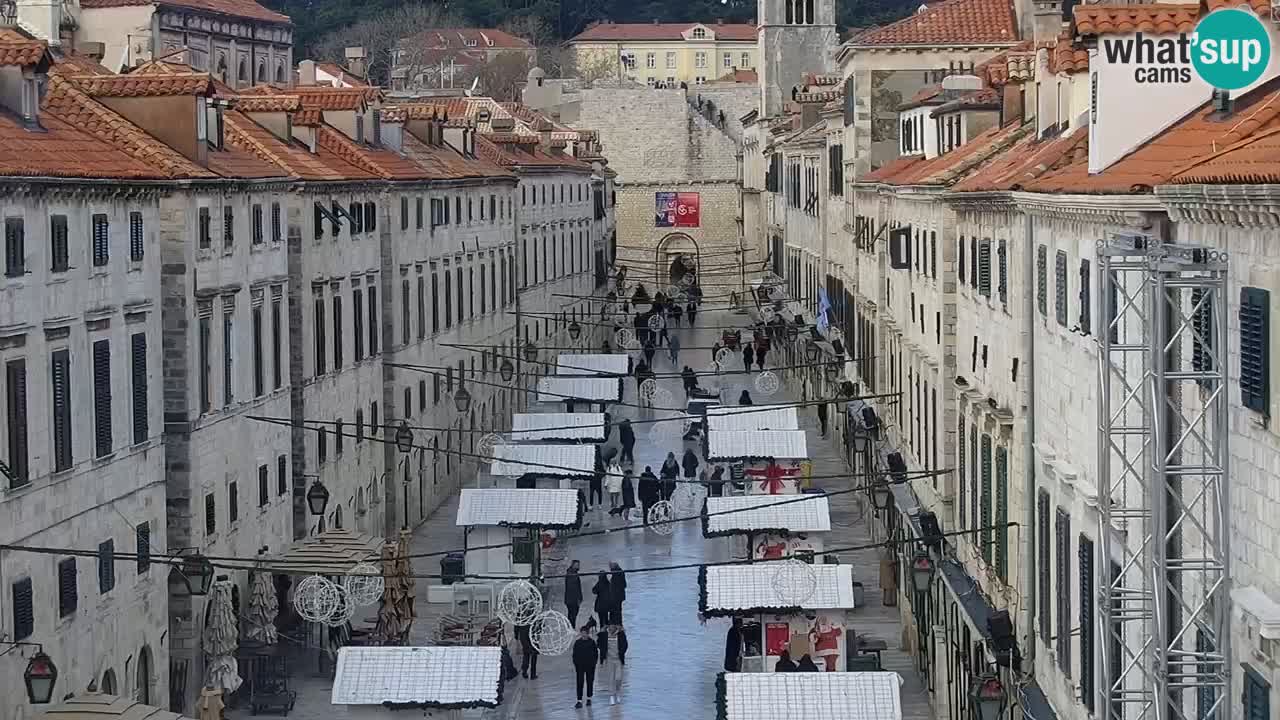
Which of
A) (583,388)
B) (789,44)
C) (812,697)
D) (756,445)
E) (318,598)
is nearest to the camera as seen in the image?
(812,697)

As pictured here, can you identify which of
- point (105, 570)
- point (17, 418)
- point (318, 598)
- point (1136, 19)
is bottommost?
point (318, 598)

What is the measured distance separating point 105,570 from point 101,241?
4.12 metres

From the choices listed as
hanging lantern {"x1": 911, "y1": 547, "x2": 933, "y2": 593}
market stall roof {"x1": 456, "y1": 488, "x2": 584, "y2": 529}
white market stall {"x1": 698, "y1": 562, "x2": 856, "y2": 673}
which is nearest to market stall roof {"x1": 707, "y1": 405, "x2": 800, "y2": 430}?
market stall roof {"x1": 456, "y1": 488, "x2": 584, "y2": 529}

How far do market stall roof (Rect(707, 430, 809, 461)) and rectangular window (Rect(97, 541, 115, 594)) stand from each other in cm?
1743

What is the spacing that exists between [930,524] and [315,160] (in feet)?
57.0

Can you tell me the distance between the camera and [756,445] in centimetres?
4566

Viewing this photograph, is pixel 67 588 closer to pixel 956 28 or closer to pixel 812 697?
pixel 812 697


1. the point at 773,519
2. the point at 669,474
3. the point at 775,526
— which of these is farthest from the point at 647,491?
the point at 775,526

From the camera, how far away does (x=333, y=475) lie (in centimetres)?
4344

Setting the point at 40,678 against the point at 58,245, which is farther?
the point at 58,245

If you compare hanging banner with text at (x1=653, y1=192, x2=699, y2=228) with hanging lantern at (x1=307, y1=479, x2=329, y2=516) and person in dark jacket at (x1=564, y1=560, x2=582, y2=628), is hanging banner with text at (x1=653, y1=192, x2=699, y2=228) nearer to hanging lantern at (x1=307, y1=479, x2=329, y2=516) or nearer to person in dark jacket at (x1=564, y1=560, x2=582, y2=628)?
person in dark jacket at (x1=564, y1=560, x2=582, y2=628)

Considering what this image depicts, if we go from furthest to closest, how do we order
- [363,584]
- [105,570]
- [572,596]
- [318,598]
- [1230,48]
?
[572,596] → [363,584] → [318,598] → [105,570] → [1230,48]

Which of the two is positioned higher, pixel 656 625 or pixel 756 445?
pixel 756 445

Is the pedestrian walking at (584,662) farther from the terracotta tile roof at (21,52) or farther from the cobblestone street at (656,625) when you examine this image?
the terracotta tile roof at (21,52)
